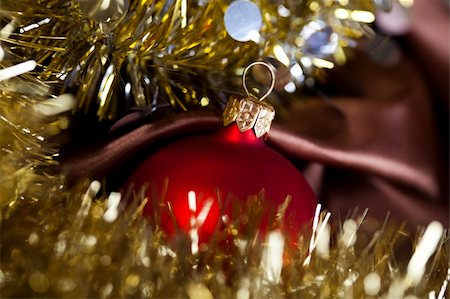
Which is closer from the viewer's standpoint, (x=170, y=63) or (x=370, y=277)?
(x=370, y=277)

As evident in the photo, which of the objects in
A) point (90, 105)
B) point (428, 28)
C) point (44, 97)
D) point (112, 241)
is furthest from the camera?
point (428, 28)

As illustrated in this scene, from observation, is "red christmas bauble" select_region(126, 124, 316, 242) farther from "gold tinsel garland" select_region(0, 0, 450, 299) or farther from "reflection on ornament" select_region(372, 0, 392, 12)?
"reflection on ornament" select_region(372, 0, 392, 12)

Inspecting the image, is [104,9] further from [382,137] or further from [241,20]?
[382,137]

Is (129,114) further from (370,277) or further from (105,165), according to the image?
(370,277)

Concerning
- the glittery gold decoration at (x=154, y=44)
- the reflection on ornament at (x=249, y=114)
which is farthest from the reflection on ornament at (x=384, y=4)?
the reflection on ornament at (x=249, y=114)

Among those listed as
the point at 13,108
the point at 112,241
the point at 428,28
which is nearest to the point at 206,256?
the point at 112,241

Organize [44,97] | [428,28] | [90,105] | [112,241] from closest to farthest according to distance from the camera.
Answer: [112,241]
[44,97]
[90,105]
[428,28]

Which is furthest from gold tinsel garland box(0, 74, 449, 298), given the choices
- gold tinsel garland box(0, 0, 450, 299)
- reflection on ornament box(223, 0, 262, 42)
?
reflection on ornament box(223, 0, 262, 42)

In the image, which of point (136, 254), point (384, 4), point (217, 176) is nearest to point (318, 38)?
point (384, 4)
